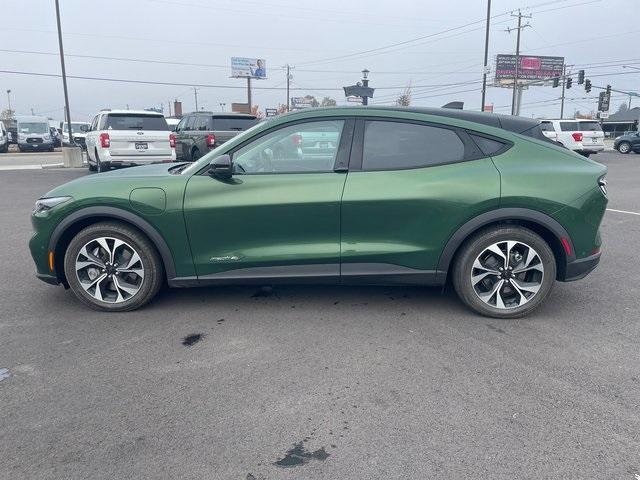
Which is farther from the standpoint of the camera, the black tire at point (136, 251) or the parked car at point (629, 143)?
the parked car at point (629, 143)

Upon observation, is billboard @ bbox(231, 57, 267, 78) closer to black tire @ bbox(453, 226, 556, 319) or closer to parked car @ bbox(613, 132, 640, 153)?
parked car @ bbox(613, 132, 640, 153)

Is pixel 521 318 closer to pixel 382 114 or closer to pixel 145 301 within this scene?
pixel 382 114

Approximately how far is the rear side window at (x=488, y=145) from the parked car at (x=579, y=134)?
21537 millimetres

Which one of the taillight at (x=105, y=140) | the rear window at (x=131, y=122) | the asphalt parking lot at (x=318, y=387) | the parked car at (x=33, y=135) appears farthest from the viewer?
the parked car at (x=33, y=135)

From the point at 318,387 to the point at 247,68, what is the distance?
6531 centimetres

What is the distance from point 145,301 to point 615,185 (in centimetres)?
1339

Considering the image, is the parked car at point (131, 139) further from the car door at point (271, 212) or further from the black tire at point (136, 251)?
the car door at point (271, 212)

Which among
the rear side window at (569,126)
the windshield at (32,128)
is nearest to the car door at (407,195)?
the rear side window at (569,126)

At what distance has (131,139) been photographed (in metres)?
13.5

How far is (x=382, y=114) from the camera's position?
167 inches

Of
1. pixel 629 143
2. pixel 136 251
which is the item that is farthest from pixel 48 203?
pixel 629 143

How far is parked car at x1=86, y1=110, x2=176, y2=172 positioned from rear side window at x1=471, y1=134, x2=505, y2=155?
1096 cm

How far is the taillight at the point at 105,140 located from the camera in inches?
521

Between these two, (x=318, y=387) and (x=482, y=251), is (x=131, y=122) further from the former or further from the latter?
(x=318, y=387)
